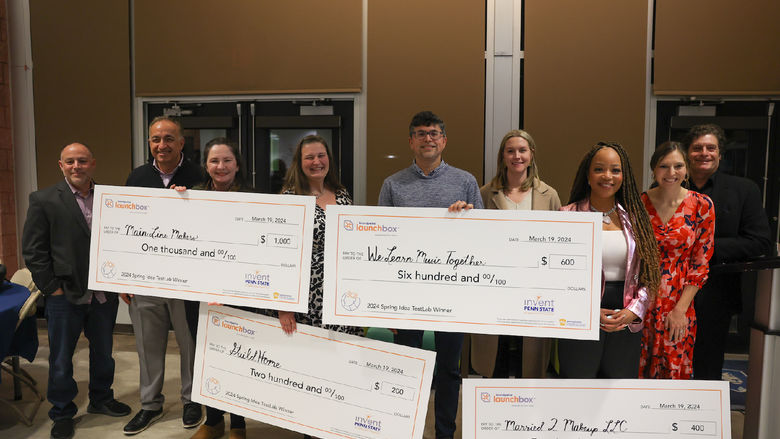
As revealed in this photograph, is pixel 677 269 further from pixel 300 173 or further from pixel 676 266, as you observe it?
pixel 300 173

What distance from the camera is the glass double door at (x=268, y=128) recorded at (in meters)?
3.97

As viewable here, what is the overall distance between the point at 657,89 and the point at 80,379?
477cm

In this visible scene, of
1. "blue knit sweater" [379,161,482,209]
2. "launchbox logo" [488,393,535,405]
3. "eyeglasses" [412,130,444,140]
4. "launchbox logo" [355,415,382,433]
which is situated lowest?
"launchbox logo" [355,415,382,433]

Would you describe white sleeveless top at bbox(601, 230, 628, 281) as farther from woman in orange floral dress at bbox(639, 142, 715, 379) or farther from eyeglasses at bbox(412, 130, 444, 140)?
eyeglasses at bbox(412, 130, 444, 140)

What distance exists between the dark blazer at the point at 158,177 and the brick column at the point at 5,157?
8.36 ft

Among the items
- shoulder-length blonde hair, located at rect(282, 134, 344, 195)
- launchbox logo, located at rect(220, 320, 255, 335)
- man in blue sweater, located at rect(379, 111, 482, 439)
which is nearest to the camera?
launchbox logo, located at rect(220, 320, 255, 335)

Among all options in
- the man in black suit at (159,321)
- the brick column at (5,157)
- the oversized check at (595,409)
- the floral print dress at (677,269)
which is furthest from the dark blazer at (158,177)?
the brick column at (5,157)

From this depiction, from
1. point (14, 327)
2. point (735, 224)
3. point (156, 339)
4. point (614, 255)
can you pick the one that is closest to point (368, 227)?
point (614, 255)

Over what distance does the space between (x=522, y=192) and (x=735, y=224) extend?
1091 mm

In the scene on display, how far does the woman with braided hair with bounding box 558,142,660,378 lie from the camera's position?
188cm

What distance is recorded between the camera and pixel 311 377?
1.95 m

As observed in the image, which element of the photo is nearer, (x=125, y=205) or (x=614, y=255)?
(x=614, y=255)

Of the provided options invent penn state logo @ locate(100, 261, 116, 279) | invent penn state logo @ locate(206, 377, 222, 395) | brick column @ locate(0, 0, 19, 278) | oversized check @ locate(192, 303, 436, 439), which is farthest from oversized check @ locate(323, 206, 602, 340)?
brick column @ locate(0, 0, 19, 278)

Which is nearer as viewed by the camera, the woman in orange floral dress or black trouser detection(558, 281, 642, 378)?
black trouser detection(558, 281, 642, 378)
